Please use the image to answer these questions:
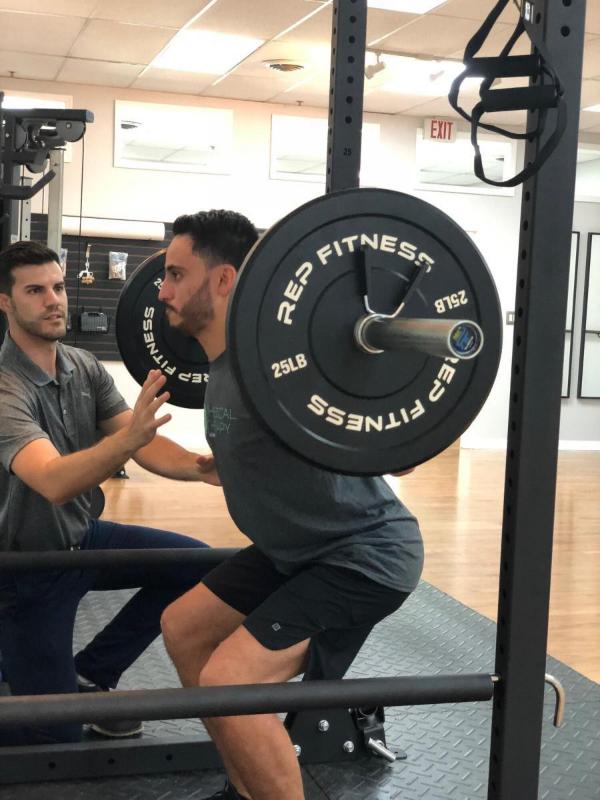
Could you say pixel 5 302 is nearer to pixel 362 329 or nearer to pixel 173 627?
pixel 173 627

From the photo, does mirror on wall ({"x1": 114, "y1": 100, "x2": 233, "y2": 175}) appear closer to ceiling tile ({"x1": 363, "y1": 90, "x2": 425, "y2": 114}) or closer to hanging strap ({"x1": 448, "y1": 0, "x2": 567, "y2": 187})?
ceiling tile ({"x1": 363, "y1": 90, "x2": 425, "y2": 114})

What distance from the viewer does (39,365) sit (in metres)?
2.70

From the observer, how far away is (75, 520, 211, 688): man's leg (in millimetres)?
2748

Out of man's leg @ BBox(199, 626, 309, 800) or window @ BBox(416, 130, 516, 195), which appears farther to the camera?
window @ BBox(416, 130, 516, 195)

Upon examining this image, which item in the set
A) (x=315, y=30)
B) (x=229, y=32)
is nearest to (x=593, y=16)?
(x=315, y=30)

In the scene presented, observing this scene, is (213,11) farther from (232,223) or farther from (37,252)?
(232,223)

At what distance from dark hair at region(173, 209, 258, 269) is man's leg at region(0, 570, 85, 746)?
1.01 meters

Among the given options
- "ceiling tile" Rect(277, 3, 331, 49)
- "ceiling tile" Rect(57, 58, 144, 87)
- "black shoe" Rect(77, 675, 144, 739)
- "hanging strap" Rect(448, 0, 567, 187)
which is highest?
"ceiling tile" Rect(277, 3, 331, 49)

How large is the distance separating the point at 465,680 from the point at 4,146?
3664mm

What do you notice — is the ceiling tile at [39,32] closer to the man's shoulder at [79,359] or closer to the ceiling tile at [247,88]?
the ceiling tile at [247,88]

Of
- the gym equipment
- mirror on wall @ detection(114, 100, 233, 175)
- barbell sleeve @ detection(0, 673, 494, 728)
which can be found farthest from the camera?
mirror on wall @ detection(114, 100, 233, 175)

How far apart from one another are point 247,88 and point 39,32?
1985mm

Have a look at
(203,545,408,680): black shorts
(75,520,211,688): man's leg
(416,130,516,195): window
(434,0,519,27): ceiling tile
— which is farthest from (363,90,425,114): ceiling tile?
(203,545,408,680): black shorts

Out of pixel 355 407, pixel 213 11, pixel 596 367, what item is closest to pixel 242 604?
pixel 355 407
